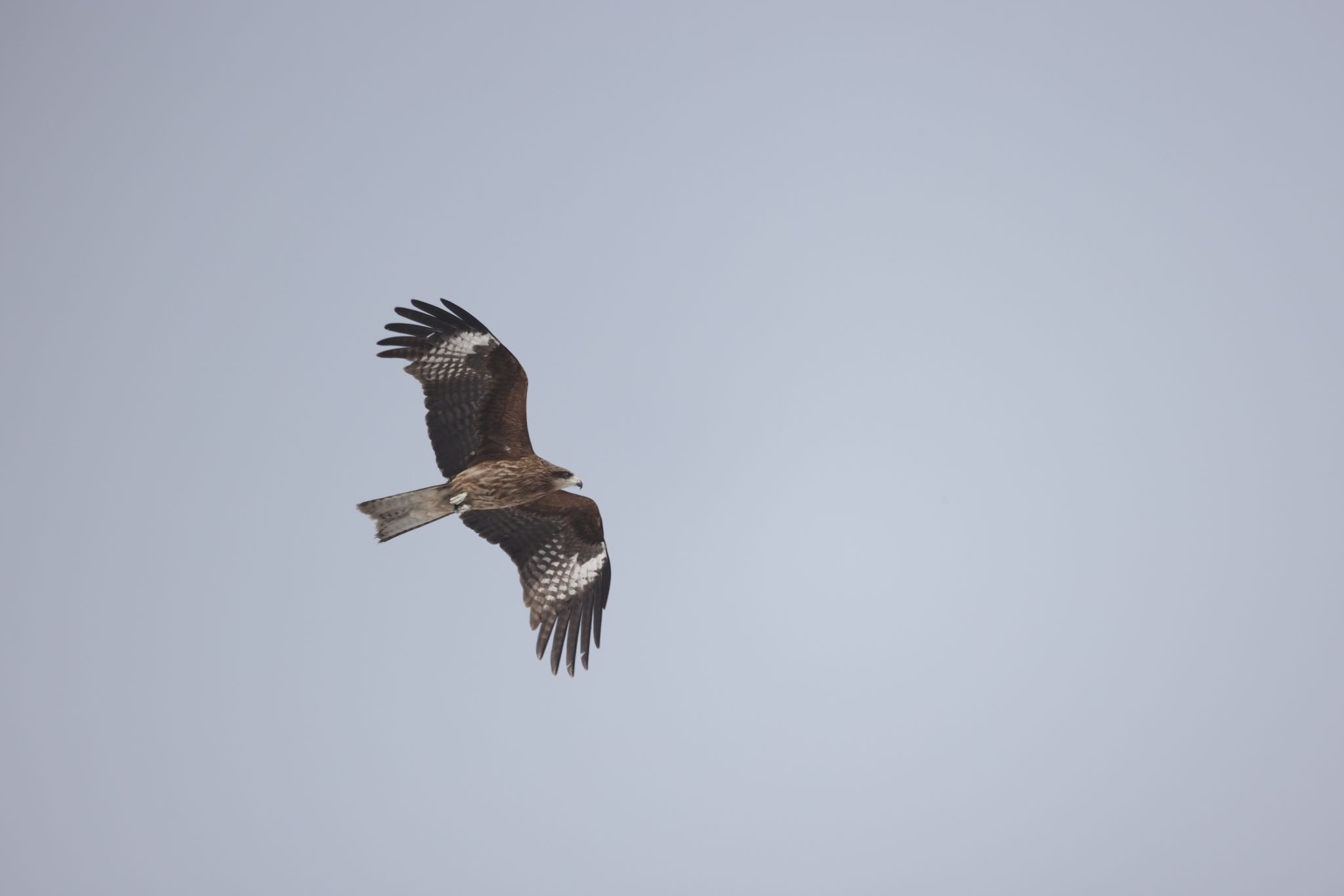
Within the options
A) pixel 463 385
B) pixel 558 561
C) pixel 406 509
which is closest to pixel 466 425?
pixel 463 385

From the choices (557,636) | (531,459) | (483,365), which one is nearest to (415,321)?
(483,365)

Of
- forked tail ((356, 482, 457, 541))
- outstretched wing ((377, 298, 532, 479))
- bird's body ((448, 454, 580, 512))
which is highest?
outstretched wing ((377, 298, 532, 479))

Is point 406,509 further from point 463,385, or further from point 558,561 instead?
point 558,561

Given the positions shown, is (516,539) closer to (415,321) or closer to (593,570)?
(593,570)

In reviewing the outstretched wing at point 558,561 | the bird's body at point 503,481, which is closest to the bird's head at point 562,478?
the bird's body at point 503,481

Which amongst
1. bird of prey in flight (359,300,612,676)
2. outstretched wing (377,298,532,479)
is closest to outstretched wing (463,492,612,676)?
bird of prey in flight (359,300,612,676)

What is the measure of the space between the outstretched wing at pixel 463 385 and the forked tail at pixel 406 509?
48cm

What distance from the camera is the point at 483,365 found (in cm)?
1122

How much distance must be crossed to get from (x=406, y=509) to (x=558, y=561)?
2191 mm

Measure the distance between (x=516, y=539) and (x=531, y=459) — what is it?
1521 mm

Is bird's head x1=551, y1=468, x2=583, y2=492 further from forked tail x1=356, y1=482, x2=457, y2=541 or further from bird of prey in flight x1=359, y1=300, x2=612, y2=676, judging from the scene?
forked tail x1=356, y1=482, x2=457, y2=541

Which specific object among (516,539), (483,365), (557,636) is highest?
(483,365)

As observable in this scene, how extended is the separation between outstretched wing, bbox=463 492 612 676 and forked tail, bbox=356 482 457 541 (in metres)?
1.12

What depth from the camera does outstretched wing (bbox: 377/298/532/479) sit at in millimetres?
11219
